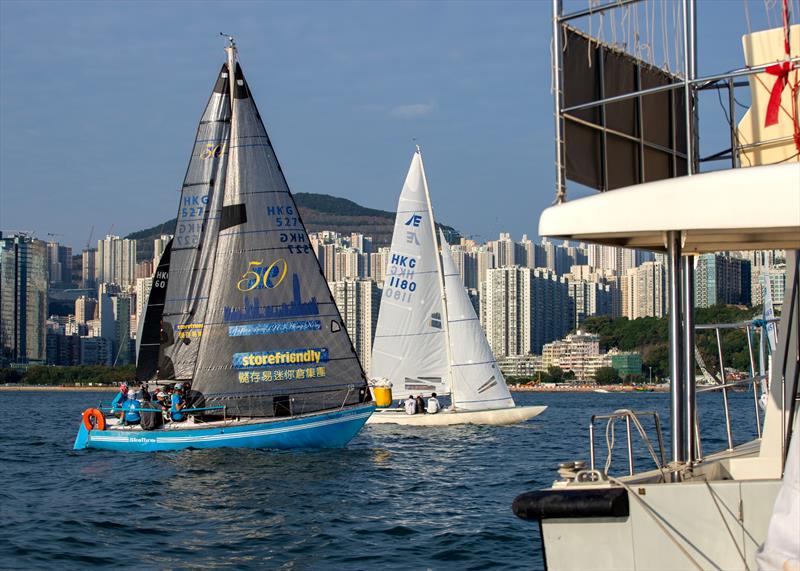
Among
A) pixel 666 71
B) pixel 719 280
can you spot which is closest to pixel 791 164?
pixel 666 71

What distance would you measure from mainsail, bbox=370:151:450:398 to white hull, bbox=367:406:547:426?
1.18 metres

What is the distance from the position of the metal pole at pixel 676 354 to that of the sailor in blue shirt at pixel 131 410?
19.5 metres

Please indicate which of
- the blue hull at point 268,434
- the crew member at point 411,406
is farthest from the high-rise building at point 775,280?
the crew member at point 411,406

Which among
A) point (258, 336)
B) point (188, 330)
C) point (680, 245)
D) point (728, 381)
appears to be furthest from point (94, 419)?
point (680, 245)

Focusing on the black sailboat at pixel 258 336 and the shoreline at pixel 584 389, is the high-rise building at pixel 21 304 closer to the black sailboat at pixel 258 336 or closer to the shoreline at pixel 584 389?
the shoreline at pixel 584 389

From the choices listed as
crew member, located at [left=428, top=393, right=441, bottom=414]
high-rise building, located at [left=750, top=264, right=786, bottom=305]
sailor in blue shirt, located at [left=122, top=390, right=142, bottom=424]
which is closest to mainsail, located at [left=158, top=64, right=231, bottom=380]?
sailor in blue shirt, located at [left=122, top=390, right=142, bottom=424]

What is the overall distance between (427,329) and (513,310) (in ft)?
491

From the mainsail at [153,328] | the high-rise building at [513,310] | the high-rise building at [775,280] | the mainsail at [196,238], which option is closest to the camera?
the high-rise building at [775,280]

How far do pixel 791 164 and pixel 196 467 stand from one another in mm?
16862

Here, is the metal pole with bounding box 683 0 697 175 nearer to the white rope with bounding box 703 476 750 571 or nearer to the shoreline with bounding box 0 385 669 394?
the white rope with bounding box 703 476 750 571

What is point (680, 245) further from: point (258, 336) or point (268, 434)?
point (258, 336)

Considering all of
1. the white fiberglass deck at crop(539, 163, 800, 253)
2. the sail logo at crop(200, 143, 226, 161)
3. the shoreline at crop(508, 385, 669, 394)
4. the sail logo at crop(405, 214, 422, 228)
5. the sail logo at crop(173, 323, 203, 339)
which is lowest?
the shoreline at crop(508, 385, 669, 394)

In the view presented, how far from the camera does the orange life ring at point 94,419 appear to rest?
25.5m

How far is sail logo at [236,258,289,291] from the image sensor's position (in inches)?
986
